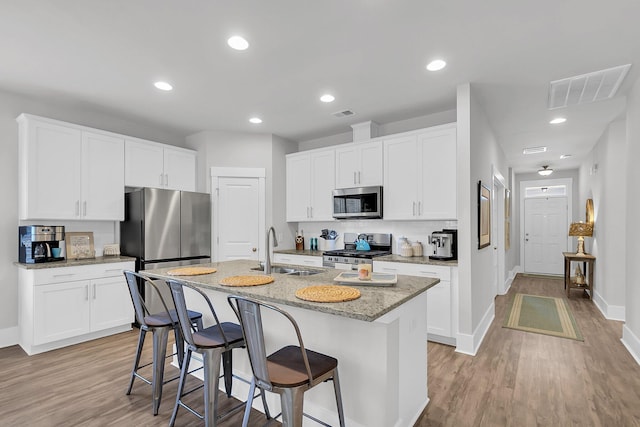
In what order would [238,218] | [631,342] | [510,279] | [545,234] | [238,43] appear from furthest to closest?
[545,234], [510,279], [238,218], [631,342], [238,43]

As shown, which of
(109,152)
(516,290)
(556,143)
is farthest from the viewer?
(516,290)

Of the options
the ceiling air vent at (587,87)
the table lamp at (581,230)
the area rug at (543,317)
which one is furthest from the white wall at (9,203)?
the table lamp at (581,230)

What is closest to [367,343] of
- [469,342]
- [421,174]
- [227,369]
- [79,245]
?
[227,369]

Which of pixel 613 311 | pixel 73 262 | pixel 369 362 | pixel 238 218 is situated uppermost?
pixel 238 218

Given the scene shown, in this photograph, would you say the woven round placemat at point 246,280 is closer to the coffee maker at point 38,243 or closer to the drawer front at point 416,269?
the drawer front at point 416,269

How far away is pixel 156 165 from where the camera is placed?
4469 mm

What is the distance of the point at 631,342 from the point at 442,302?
1.90m

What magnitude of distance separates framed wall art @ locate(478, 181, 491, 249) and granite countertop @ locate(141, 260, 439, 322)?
1.84m

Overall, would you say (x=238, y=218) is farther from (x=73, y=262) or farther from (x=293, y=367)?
(x=293, y=367)

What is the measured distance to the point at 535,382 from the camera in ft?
8.87

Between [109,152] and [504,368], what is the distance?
16.2ft

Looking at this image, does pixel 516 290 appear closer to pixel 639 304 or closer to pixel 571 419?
pixel 639 304

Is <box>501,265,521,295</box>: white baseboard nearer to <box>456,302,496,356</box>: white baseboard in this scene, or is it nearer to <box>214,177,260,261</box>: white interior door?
<box>456,302,496,356</box>: white baseboard

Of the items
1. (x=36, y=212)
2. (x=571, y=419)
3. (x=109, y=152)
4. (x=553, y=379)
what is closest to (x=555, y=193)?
(x=553, y=379)
